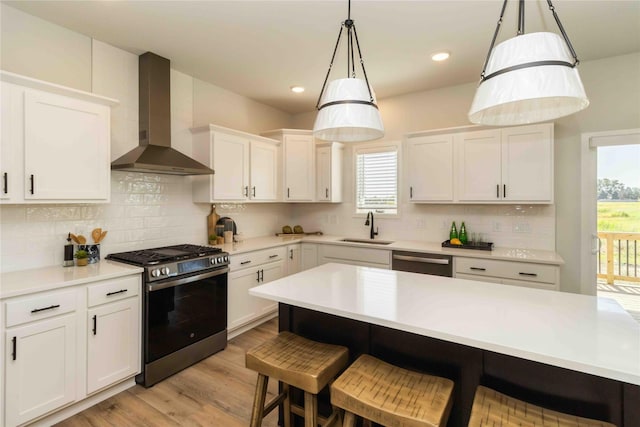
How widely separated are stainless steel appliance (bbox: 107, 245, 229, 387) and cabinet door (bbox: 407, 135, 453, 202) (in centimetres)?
234

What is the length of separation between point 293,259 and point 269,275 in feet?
1.54

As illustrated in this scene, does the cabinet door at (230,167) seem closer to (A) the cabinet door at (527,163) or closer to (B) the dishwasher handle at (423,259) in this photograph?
(B) the dishwasher handle at (423,259)

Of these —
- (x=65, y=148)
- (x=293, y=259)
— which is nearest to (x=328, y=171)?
(x=293, y=259)

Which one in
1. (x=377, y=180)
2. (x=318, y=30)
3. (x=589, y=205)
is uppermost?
(x=318, y=30)

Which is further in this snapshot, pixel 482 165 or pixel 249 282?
pixel 249 282

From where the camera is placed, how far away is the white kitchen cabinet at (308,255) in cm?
419

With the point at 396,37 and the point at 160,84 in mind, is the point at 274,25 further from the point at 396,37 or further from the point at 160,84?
the point at 160,84

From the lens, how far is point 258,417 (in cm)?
176

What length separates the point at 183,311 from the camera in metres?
2.72

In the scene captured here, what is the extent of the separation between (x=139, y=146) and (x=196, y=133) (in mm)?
677

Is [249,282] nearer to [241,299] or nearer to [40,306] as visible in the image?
[241,299]

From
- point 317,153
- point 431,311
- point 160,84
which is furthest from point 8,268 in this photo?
point 317,153

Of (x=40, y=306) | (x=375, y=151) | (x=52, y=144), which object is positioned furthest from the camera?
(x=375, y=151)

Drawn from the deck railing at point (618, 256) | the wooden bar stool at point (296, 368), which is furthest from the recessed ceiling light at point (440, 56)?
the wooden bar stool at point (296, 368)
